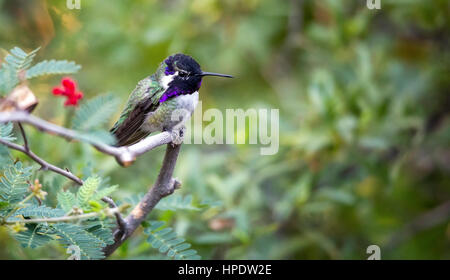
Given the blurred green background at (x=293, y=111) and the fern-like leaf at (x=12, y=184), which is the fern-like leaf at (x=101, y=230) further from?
the blurred green background at (x=293, y=111)

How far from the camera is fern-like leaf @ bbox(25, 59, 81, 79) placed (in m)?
1.71

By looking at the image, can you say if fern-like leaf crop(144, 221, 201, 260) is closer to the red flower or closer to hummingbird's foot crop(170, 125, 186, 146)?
hummingbird's foot crop(170, 125, 186, 146)

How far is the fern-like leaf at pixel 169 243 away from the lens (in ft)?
6.40

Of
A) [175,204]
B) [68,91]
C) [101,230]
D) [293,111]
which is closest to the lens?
[101,230]

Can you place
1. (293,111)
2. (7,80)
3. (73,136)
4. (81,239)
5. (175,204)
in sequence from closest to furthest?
(73,136) → (7,80) → (81,239) → (175,204) → (293,111)

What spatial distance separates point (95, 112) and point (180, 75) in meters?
0.46

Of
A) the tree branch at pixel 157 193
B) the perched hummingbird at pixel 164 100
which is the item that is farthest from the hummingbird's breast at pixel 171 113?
the tree branch at pixel 157 193

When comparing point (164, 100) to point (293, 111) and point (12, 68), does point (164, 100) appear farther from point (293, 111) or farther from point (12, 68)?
point (293, 111)

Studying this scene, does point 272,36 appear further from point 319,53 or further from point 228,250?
point 228,250

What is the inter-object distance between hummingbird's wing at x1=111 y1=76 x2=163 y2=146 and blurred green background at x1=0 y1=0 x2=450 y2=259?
1.83 ft

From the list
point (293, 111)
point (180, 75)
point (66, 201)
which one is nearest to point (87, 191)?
point (66, 201)

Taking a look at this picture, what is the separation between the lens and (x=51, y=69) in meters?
→ 1.73

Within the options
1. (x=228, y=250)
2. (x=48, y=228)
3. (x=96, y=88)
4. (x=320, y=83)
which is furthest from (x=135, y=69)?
(x=48, y=228)

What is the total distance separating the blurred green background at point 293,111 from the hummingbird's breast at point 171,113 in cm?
59
